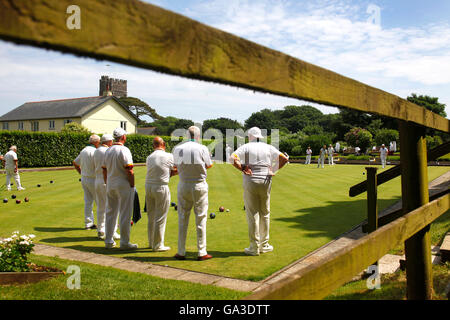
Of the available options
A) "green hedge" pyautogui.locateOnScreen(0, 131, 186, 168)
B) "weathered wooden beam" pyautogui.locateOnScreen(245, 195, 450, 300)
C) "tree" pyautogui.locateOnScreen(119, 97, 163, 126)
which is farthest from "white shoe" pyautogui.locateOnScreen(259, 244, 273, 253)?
"tree" pyautogui.locateOnScreen(119, 97, 163, 126)

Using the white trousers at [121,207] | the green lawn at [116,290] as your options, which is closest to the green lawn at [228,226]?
the white trousers at [121,207]

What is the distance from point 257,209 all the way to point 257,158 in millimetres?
903

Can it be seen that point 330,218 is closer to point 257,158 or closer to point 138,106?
point 257,158

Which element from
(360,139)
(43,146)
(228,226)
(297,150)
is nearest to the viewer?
(228,226)

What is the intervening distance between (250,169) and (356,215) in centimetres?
484

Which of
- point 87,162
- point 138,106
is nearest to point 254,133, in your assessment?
point 87,162

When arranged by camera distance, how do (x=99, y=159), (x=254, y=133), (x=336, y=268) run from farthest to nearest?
(x=99, y=159)
(x=254, y=133)
(x=336, y=268)

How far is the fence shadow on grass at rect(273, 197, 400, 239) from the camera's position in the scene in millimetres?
8070

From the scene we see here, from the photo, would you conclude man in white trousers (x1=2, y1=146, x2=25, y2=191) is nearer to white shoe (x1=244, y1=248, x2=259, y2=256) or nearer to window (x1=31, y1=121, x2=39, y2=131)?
white shoe (x1=244, y1=248, x2=259, y2=256)

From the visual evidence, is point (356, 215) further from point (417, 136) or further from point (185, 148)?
point (417, 136)

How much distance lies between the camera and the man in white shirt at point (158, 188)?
21.5 feet

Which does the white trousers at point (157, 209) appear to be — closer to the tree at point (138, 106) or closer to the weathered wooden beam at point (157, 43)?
the weathered wooden beam at point (157, 43)

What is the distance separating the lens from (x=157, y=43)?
1.08 m
